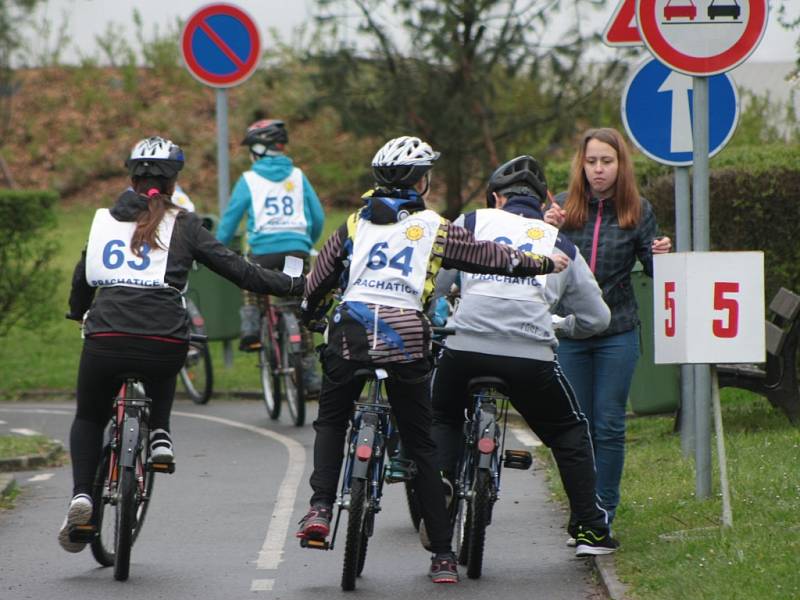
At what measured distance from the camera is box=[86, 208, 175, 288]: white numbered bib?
24.2 feet

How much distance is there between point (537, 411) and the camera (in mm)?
7277

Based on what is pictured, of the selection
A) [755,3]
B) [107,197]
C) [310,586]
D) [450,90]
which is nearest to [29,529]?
[310,586]

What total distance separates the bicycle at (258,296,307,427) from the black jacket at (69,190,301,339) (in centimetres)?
521

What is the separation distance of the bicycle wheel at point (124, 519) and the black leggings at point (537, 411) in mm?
1297

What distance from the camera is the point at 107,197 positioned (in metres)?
30.8

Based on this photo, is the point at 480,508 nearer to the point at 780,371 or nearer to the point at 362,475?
the point at 362,475

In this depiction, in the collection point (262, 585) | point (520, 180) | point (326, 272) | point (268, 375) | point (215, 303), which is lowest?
point (262, 585)

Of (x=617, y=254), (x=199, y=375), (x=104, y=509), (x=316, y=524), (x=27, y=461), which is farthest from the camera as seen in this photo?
(x=199, y=375)

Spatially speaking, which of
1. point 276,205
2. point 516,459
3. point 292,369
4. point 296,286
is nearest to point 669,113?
point 516,459

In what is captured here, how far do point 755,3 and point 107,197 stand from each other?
78.2 ft

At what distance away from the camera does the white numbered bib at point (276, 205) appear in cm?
1316

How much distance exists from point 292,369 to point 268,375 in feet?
2.34

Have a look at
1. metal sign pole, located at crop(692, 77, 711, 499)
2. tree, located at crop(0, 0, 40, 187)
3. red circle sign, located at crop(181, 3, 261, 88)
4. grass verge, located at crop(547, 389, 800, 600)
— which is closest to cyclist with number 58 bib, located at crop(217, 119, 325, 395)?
red circle sign, located at crop(181, 3, 261, 88)

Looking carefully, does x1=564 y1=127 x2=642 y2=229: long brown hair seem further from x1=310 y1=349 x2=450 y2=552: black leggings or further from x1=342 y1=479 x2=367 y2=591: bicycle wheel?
x1=342 y1=479 x2=367 y2=591: bicycle wheel
